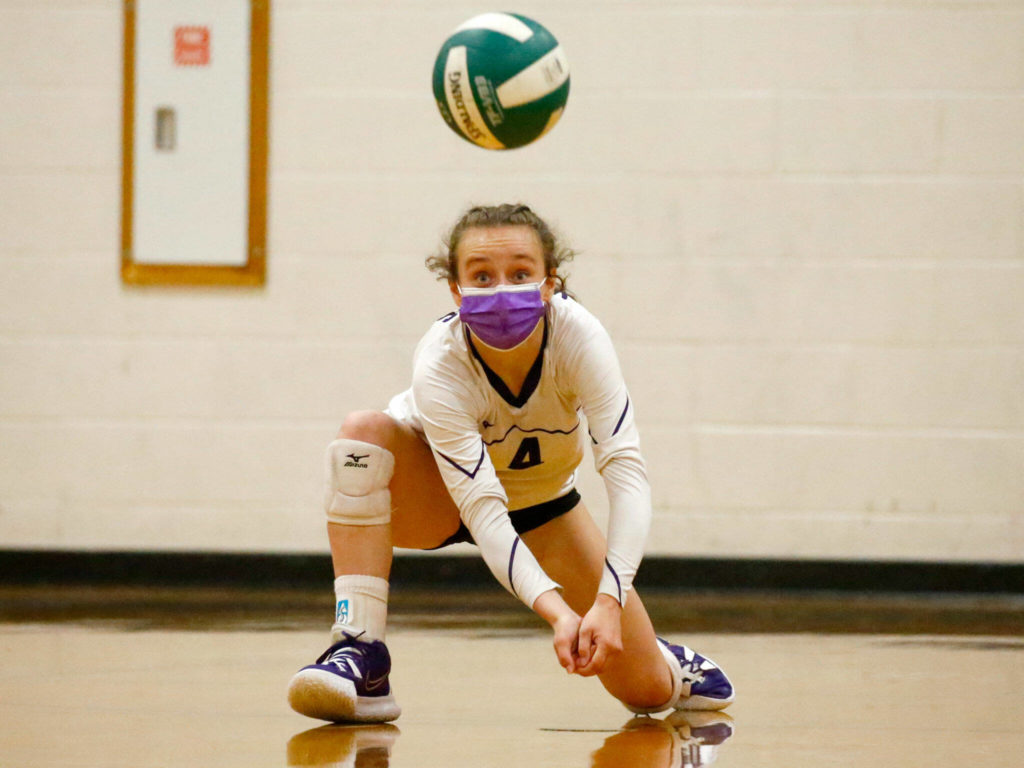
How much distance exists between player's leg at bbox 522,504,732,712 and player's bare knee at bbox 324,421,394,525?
0.95ft

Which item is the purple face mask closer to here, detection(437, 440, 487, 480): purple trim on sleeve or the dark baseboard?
detection(437, 440, 487, 480): purple trim on sleeve

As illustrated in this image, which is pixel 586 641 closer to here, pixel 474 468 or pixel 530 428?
pixel 474 468

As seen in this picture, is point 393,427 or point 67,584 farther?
point 67,584

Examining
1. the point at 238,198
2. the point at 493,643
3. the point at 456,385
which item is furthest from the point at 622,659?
the point at 238,198

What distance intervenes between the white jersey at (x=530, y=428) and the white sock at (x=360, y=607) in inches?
8.5

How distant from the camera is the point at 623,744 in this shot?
1.94 m

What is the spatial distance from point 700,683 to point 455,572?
1.93 metres

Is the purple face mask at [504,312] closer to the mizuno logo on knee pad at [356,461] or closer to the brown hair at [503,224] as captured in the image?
the brown hair at [503,224]

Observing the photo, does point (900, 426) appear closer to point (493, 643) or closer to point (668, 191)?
point (668, 191)

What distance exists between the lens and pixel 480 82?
2.37 metres

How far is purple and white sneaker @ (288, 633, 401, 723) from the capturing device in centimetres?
200

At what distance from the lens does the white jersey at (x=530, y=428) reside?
6.55 ft

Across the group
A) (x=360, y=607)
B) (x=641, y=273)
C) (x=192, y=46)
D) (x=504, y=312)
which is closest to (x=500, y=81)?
(x=504, y=312)

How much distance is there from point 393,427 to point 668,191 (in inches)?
81.1
